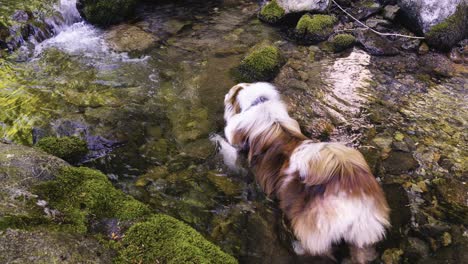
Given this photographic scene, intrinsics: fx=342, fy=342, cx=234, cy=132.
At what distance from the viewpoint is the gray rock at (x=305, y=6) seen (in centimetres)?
707

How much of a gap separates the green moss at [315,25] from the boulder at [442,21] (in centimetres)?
158

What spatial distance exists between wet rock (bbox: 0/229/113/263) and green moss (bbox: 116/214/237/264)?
0.16 m

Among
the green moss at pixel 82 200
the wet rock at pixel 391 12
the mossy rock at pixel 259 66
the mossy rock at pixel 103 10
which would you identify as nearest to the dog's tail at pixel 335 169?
the green moss at pixel 82 200

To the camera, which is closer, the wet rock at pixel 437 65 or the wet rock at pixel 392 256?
the wet rock at pixel 392 256

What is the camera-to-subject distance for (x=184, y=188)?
12.0 ft

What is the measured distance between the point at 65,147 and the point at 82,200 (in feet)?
4.36

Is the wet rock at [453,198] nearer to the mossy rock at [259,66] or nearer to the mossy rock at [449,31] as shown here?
the mossy rock at [259,66]

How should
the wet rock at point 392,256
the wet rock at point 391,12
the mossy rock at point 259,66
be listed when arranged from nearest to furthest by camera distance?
the wet rock at point 392,256 → the mossy rock at point 259,66 → the wet rock at point 391,12

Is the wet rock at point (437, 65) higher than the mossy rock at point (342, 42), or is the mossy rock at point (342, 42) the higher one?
the mossy rock at point (342, 42)

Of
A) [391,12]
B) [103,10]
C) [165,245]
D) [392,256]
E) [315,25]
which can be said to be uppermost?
[391,12]

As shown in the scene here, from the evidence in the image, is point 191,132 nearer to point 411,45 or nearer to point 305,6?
point 305,6

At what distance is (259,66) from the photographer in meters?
5.55

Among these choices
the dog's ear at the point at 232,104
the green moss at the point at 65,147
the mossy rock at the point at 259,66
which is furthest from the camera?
the mossy rock at the point at 259,66

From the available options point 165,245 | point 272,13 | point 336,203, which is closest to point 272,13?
point 272,13
